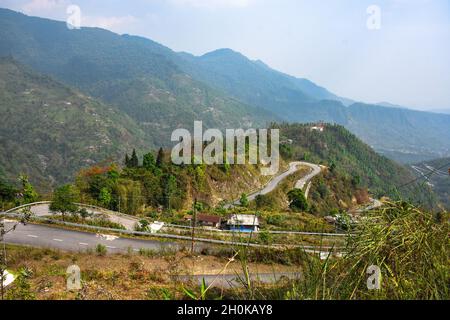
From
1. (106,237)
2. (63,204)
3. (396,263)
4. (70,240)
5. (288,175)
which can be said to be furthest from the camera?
(288,175)

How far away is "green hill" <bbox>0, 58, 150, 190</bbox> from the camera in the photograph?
119569 millimetres

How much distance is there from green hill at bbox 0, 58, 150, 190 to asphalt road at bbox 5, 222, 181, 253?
267 ft

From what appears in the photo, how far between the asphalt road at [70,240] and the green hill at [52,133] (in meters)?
81.2

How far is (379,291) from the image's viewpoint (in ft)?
8.41

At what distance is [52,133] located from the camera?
480 feet

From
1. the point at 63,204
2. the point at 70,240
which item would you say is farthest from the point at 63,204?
the point at 70,240

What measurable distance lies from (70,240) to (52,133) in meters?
136

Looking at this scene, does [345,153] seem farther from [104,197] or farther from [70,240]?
[70,240]

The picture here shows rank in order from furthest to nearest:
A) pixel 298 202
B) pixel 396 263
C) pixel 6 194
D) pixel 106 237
→ pixel 298 202, pixel 6 194, pixel 106 237, pixel 396 263

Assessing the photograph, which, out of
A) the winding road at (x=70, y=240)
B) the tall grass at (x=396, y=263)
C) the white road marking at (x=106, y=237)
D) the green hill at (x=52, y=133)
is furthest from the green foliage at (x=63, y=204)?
the green hill at (x=52, y=133)

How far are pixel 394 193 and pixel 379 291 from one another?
95 centimetres

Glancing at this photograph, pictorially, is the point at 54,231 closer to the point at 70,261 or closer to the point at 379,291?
the point at 70,261

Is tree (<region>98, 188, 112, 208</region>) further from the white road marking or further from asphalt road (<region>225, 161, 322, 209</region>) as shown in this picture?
asphalt road (<region>225, 161, 322, 209</region>)
